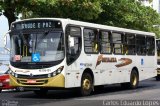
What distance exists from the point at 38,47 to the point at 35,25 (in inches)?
38.8

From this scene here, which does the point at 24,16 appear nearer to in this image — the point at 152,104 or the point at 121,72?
the point at 121,72

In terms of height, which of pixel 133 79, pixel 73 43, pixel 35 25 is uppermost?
pixel 35 25

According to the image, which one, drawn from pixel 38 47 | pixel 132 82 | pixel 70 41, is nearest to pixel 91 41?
pixel 70 41

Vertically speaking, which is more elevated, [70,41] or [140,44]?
[70,41]

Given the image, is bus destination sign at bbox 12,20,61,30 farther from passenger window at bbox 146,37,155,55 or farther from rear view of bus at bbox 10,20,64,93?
passenger window at bbox 146,37,155,55

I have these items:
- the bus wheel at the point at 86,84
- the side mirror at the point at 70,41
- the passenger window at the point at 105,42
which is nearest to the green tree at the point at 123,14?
the passenger window at the point at 105,42

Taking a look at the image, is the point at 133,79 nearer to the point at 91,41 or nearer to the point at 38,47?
Result: the point at 91,41

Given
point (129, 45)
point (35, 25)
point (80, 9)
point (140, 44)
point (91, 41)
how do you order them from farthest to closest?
1. point (80, 9)
2. point (140, 44)
3. point (129, 45)
4. point (91, 41)
5. point (35, 25)

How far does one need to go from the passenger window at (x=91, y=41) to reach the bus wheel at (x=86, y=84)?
1.03 m

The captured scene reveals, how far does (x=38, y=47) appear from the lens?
18891mm

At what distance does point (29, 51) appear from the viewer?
19109mm

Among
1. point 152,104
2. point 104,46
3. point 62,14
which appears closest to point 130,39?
point 104,46

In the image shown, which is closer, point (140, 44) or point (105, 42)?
point (105, 42)

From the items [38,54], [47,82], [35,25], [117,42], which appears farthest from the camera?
[117,42]
